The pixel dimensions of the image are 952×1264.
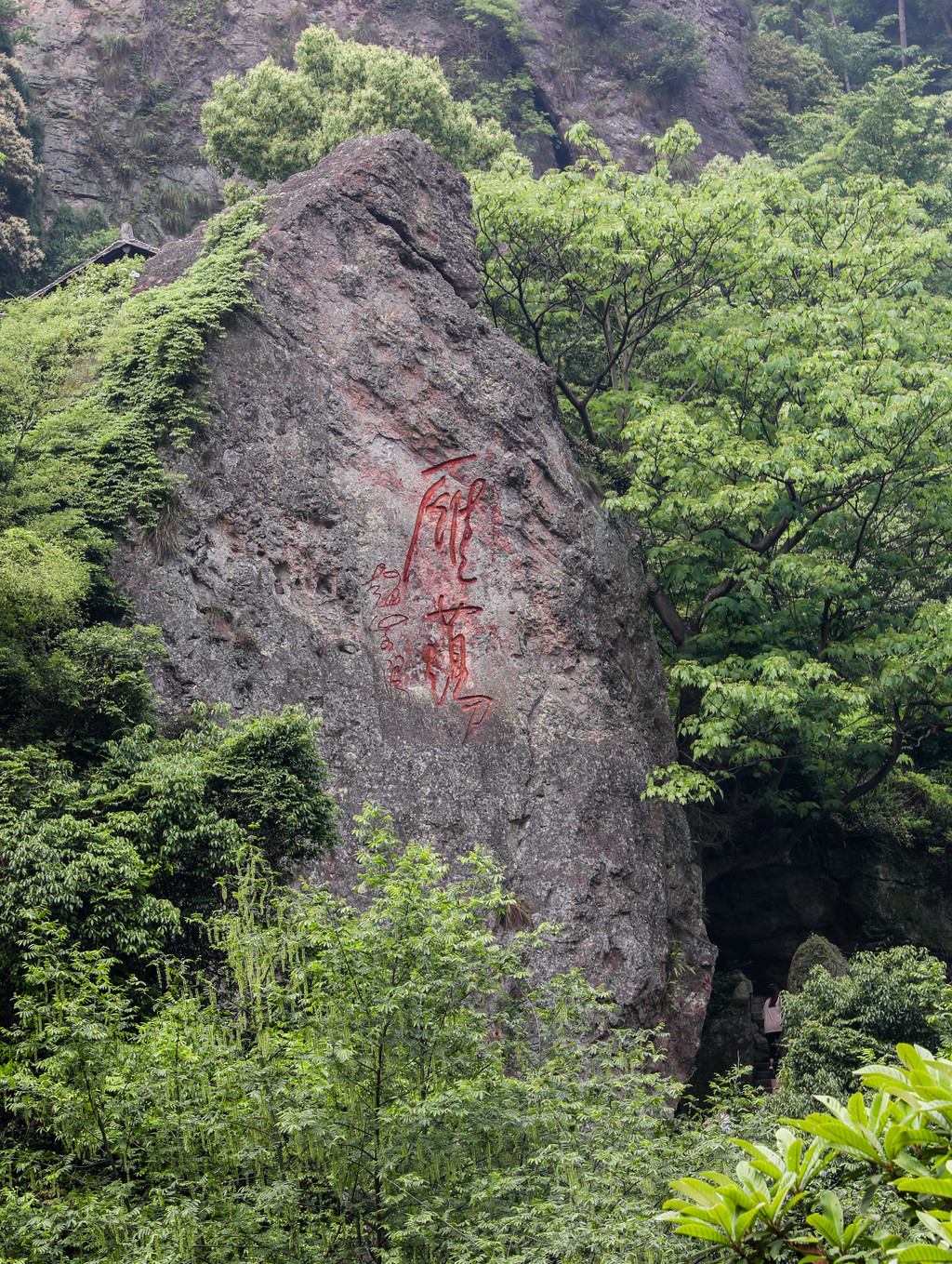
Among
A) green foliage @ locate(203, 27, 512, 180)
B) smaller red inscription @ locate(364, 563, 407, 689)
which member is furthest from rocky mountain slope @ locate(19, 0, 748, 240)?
smaller red inscription @ locate(364, 563, 407, 689)

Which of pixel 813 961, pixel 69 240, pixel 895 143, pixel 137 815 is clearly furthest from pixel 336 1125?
pixel 69 240

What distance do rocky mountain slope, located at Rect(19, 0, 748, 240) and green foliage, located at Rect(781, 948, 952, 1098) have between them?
20932mm

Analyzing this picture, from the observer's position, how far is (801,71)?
29.5 metres

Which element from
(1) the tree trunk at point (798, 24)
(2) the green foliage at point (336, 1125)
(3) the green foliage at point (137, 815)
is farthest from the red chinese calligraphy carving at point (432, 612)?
(1) the tree trunk at point (798, 24)

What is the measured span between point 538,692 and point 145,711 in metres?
4.04

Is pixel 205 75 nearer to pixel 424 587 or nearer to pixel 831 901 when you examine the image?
pixel 424 587

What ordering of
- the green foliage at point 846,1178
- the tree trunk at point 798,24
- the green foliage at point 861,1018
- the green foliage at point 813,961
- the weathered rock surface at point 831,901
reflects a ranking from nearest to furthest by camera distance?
the green foliage at point 846,1178 < the green foliage at point 861,1018 < the green foliage at point 813,961 < the weathered rock surface at point 831,901 < the tree trunk at point 798,24

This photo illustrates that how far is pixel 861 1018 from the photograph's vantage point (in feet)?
29.5

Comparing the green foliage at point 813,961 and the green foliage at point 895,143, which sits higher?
the green foliage at point 895,143

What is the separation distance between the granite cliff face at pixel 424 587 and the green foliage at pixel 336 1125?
3.77m

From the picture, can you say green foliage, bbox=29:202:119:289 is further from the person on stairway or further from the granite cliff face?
the person on stairway

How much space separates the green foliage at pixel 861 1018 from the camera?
8.54m

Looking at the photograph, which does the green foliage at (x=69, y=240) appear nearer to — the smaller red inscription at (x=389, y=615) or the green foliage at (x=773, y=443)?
the green foliage at (x=773, y=443)

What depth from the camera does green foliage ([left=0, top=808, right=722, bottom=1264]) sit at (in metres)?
A: 4.22
